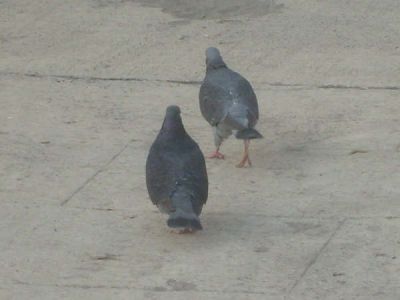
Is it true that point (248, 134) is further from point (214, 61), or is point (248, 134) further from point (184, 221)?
point (184, 221)

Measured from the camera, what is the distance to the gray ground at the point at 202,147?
7.40 metres

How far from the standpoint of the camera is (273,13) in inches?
546

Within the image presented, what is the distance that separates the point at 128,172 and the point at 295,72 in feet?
9.96

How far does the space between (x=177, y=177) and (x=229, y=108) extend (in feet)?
5.37

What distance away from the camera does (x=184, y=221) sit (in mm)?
7703

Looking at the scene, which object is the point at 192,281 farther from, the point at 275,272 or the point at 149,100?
the point at 149,100

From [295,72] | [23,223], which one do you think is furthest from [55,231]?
[295,72]

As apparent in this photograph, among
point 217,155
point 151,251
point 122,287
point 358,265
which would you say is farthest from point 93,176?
point 358,265

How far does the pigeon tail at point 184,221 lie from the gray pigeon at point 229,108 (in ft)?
5.23

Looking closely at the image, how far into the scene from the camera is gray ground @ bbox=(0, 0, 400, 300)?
7.40m

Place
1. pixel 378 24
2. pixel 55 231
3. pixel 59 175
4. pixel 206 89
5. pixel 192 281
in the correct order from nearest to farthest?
pixel 192 281
pixel 55 231
pixel 59 175
pixel 206 89
pixel 378 24

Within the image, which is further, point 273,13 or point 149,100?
point 273,13

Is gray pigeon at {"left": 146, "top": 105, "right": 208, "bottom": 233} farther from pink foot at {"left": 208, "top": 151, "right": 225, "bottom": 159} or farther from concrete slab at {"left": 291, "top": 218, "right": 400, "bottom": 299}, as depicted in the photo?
pink foot at {"left": 208, "top": 151, "right": 225, "bottom": 159}

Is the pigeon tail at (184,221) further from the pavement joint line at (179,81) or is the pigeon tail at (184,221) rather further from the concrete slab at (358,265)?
the pavement joint line at (179,81)
